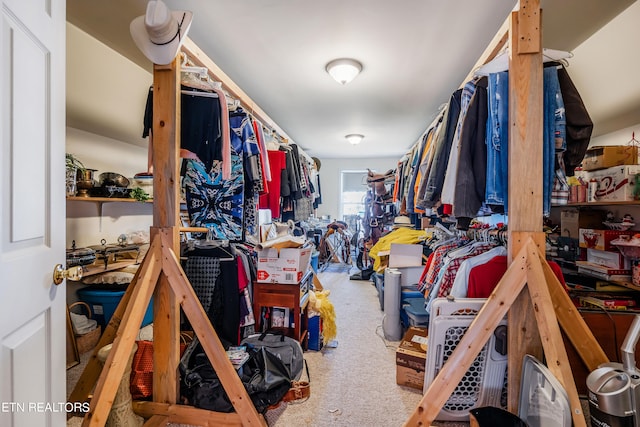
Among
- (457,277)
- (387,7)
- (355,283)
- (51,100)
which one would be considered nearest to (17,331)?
(51,100)

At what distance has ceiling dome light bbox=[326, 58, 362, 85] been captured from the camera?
2652mm

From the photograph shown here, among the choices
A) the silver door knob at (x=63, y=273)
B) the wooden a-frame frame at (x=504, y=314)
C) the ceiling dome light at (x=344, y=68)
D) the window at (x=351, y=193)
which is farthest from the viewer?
the window at (x=351, y=193)

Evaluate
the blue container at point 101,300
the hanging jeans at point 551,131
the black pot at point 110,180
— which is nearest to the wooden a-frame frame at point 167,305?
the blue container at point 101,300

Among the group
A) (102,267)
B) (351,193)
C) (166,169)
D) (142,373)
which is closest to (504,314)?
(166,169)

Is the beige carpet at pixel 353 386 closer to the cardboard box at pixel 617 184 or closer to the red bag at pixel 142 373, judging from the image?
the red bag at pixel 142 373

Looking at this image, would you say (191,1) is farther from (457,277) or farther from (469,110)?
(457,277)

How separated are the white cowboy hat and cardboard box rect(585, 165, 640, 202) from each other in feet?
9.15

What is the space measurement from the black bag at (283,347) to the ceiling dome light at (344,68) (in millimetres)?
2262

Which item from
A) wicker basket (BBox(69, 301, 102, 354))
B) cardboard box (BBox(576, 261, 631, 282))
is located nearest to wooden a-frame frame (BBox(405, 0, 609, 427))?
cardboard box (BBox(576, 261, 631, 282))

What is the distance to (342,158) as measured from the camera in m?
7.92

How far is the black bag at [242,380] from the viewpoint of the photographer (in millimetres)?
1631

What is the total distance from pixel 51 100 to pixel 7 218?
0.41m

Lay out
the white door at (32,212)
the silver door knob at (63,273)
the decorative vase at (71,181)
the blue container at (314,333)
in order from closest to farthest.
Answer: the white door at (32,212) < the silver door knob at (63,273) < the decorative vase at (71,181) < the blue container at (314,333)

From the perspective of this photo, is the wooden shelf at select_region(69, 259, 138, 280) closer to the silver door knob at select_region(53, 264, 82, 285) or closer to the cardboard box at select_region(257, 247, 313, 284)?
the cardboard box at select_region(257, 247, 313, 284)
